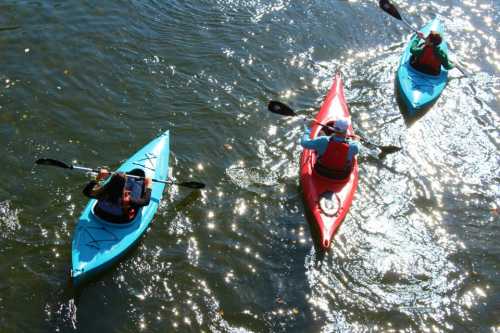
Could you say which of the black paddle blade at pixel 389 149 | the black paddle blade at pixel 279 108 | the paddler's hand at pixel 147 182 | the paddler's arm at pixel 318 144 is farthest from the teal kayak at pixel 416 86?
the paddler's hand at pixel 147 182

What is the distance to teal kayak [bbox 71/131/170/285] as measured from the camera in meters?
7.39

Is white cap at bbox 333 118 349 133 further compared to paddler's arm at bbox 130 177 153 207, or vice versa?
white cap at bbox 333 118 349 133

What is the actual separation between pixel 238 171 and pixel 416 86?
17.1 feet

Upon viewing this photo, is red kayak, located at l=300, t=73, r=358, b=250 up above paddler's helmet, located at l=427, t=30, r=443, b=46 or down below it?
below

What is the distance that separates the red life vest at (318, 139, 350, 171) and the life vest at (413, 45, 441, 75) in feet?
15.7

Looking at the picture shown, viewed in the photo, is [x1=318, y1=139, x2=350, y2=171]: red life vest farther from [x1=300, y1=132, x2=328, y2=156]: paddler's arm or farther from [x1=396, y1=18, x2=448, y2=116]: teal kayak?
[x1=396, y1=18, x2=448, y2=116]: teal kayak

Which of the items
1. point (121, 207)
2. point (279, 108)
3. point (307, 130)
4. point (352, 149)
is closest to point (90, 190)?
point (121, 207)

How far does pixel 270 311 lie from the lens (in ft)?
25.3

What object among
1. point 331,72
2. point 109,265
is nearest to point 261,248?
point 109,265

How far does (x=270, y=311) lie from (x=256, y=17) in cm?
893

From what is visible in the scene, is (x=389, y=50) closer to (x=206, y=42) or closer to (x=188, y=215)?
(x=206, y=42)

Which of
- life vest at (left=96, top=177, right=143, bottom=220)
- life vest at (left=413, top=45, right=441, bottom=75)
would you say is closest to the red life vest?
life vest at (left=96, top=177, right=143, bottom=220)

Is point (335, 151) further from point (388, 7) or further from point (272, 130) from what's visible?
point (388, 7)

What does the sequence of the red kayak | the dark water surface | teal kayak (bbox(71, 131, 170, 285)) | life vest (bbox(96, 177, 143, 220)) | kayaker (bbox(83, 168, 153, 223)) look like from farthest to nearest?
the red kayak → life vest (bbox(96, 177, 143, 220)) → kayaker (bbox(83, 168, 153, 223)) → the dark water surface → teal kayak (bbox(71, 131, 170, 285))
